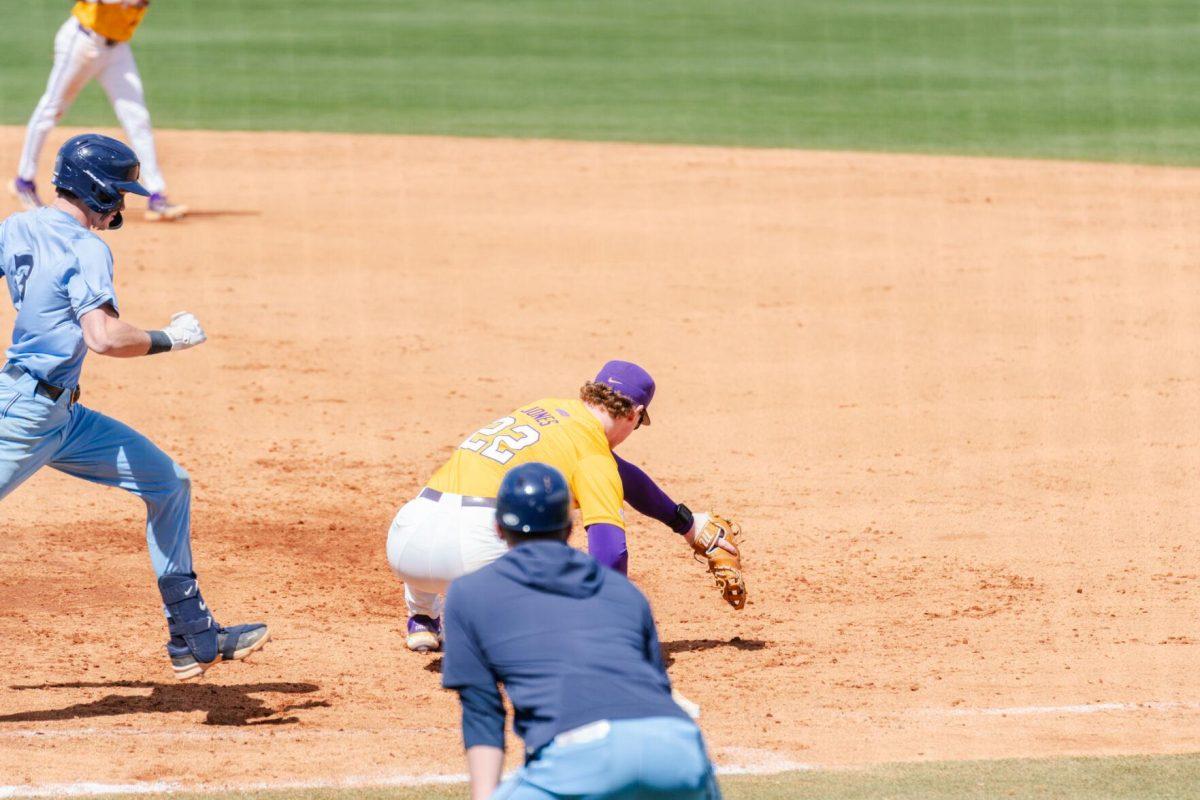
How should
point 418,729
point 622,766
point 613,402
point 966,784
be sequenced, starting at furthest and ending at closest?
point 613,402, point 418,729, point 966,784, point 622,766

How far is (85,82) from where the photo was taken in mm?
14766

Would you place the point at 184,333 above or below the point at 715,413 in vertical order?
above

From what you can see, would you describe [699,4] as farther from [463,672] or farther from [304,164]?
[463,672]

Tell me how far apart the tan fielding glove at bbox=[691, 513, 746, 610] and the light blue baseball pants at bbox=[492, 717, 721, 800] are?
3.08m

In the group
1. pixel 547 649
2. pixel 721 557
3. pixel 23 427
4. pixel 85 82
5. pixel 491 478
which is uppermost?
pixel 85 82

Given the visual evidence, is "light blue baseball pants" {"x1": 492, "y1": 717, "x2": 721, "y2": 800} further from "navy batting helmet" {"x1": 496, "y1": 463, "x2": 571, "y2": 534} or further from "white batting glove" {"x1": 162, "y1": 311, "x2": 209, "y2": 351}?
"white batting glove" {"x1": 162, "y1": 311, "x2": 209, "y2": 351}

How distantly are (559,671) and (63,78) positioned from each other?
481 inches

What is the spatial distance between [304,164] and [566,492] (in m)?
15.2

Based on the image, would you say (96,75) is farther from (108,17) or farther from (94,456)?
(94,456)

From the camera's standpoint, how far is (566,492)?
4.07m

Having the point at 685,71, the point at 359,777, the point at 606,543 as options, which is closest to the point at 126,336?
the point at 359,777

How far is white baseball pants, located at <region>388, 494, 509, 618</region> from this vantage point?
20.9 ft

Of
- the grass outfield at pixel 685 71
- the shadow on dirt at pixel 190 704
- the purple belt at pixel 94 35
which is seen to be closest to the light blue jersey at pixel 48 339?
the shadow on dirt at pixel 190 704

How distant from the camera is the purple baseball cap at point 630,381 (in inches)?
252
